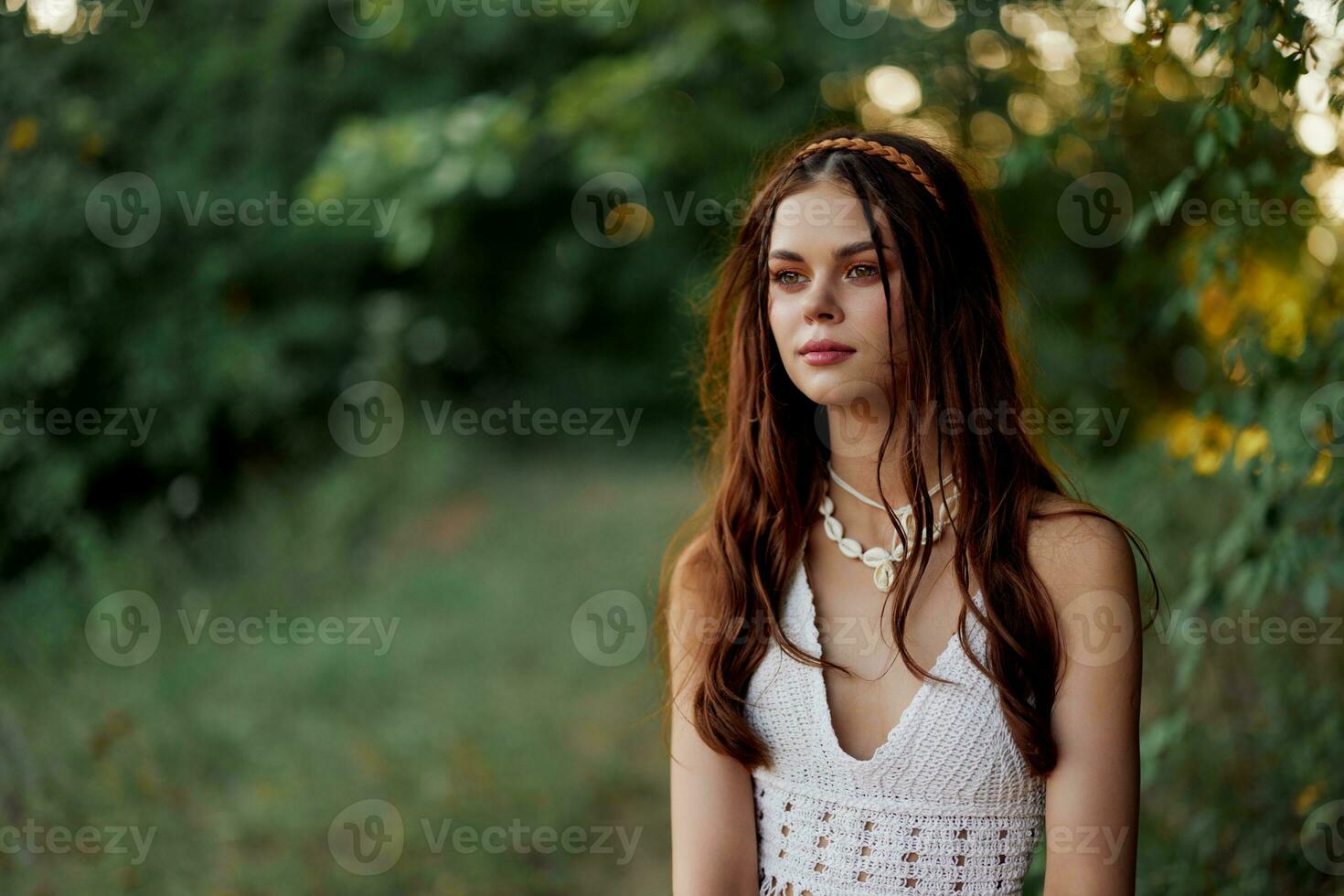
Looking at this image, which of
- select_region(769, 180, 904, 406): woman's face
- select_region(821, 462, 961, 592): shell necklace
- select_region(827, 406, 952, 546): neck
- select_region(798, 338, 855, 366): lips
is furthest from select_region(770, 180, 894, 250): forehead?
select_region(821, 462, 961, 592): shell necklace

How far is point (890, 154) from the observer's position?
184 centimetres

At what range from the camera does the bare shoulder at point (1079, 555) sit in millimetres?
1670

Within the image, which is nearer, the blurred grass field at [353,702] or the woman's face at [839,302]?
the woman's face at [839,302]

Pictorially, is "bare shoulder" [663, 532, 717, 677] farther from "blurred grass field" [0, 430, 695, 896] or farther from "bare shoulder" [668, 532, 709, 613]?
"blurred grass field" [0, 430, 695, 896]

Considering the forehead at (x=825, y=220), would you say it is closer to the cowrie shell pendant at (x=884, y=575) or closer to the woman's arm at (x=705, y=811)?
the cowrie shell pendant at (x=884, y=575)

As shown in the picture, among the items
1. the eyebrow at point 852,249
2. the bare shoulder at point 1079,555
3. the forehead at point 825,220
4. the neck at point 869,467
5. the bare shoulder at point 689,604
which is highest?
the forehead at point 825,220

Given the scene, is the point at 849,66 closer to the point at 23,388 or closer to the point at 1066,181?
the point at 1066,181

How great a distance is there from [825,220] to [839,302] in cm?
13

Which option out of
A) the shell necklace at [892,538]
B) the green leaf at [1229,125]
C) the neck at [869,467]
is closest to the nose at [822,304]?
the neck at [869,467]

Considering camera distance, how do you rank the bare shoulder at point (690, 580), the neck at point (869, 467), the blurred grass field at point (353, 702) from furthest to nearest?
the blurred grass field at point (353, 702) → the bare shoulder at point (690, 580) → the neck at point (869, 467)

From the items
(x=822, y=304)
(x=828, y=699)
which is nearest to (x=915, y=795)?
(x=828, y=699)

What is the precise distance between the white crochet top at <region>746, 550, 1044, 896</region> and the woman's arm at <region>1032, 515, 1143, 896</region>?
8cm

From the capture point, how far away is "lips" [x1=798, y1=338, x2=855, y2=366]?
177 cm

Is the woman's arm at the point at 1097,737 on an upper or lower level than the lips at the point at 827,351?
lower
